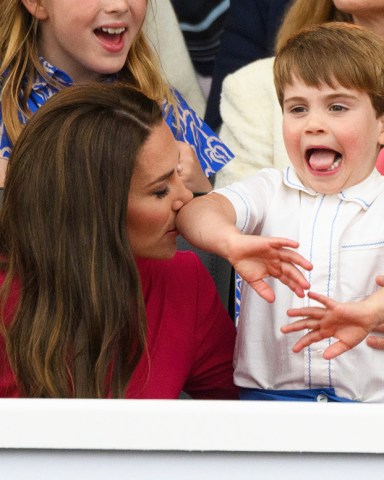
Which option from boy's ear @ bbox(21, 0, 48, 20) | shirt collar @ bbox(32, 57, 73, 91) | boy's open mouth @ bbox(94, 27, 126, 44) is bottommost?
shirt collar @ bbox(32, 57, 73, 91)

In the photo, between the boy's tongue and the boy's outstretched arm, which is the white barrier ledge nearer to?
the boy's outstretched arm

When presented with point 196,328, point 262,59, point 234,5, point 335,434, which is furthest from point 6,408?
point 234,5

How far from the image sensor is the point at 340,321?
1.53 metres

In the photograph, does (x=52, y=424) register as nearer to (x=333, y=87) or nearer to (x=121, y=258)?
(x=121, y=258)

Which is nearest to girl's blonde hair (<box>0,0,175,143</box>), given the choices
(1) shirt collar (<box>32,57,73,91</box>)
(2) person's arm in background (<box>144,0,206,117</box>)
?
(1) shirt collar (<box>32,57,73,91</box>)

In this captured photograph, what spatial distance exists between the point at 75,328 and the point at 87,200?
0.18 meters

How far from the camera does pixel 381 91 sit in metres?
1.70

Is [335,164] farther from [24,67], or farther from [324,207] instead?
[24,67]

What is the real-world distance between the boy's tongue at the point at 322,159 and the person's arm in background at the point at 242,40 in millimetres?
1100

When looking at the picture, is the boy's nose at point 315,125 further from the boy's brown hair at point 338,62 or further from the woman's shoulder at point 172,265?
the woman's shoulder at point 172,265

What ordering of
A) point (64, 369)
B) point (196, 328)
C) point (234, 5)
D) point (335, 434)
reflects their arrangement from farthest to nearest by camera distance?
point (234, 5)
point (196, 328)
point (64, 369)
point (335, 434)

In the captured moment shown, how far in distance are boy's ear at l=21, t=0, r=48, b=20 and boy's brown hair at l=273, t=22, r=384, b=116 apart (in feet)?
2.40

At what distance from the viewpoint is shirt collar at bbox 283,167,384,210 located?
170 cm

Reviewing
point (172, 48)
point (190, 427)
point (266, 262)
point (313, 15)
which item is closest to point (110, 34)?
point (313, 15)
